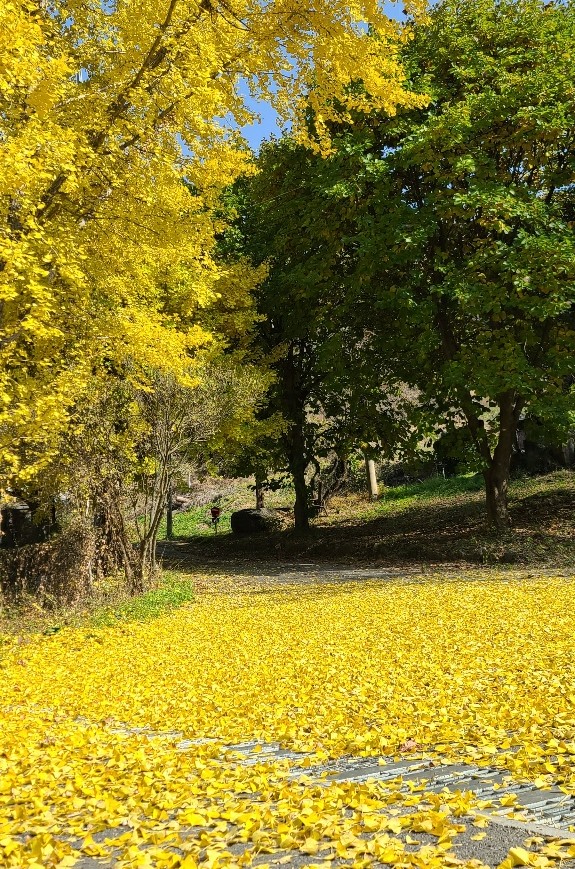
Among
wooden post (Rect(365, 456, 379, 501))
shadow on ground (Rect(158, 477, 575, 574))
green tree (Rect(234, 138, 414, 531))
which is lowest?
shadow on ground (Rect(158, 477, 575, 574))

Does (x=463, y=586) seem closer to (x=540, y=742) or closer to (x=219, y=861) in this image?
(x=540, y=742)

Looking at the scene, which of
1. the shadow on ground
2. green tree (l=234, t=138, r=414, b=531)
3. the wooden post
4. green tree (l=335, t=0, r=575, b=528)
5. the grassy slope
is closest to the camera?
green tree (l=335, t=0, r=575, b=528)

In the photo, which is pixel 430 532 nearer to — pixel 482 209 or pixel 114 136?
pixel 482 209

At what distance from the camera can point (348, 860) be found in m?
2.47

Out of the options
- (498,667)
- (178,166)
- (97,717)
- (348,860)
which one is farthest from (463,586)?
(348,860)

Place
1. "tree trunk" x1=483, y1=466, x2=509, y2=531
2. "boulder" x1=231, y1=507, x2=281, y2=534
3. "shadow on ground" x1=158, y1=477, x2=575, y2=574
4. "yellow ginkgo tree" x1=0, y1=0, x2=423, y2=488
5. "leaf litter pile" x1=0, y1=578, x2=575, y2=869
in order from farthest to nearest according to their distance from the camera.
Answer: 1. "boulder" x1=231, y1=507, x2=281, y2=534
2. "tree trunk" x1=483, y1=466, x2=509, y2=531
3. "shadow on ground" x1=158, y1=477, x2=575, y2=574
4. "yellow ginkgo tree" x1=0, y1=0, x2=423, y2=488
5. "leaf litter pile" x1=0, y1=578, x2=575, y2=869

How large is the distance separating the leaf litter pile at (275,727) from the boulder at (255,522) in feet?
39.8

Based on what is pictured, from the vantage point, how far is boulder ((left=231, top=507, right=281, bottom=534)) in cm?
2073

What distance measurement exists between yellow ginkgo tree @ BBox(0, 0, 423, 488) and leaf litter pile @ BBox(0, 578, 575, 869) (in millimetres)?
3023

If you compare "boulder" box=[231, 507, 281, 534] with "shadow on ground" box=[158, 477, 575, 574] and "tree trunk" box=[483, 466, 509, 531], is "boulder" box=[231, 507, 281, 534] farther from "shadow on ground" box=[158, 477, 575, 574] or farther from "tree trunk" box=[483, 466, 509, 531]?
"tree trunk" box=[483, 466, 509, 531]

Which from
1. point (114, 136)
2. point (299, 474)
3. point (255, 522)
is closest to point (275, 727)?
point (114, 136)

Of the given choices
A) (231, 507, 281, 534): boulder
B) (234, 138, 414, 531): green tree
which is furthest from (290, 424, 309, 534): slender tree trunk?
(231, 507, 281, 534): boulder

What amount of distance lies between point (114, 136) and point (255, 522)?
14.6 metres

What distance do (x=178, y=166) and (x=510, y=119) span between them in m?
6.47
